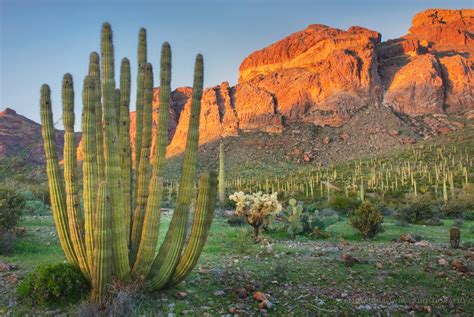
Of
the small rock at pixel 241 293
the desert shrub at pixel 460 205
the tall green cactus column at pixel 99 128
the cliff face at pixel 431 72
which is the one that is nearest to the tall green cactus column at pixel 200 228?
the small rock at pixel 241 293

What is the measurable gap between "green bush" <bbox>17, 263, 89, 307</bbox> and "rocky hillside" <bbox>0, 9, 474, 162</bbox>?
71.2m

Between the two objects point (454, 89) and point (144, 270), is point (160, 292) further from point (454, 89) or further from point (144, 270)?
point (454, 89)

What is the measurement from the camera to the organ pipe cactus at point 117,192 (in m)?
5.29

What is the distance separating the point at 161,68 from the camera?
20.5 feet

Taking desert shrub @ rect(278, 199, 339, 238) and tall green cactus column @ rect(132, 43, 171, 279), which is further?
desert shrub @ rect(278, 199, 339, 238)

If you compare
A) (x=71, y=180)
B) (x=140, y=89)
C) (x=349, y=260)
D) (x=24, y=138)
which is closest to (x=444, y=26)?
(x=24, y=138)

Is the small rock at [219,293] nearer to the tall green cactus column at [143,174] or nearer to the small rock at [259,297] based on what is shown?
the small rock at [259,297]

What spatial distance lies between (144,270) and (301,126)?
285ft

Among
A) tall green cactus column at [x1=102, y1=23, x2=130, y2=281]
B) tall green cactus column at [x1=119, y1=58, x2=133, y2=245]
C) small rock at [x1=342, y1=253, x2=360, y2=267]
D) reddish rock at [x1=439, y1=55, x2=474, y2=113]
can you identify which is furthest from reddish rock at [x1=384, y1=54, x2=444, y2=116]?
tall green cactus column at [x1=102, y1=23, x2=130, y2=281]

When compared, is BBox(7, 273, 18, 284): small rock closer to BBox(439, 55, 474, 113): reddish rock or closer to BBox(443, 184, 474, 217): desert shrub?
BBox(443, 184, 474, 217): desert shrub

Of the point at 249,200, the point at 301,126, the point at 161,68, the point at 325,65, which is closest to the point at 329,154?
the point at 301,126

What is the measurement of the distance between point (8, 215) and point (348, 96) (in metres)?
91.3

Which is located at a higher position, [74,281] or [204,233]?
[204,233]

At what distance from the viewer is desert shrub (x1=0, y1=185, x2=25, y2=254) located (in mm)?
8230
